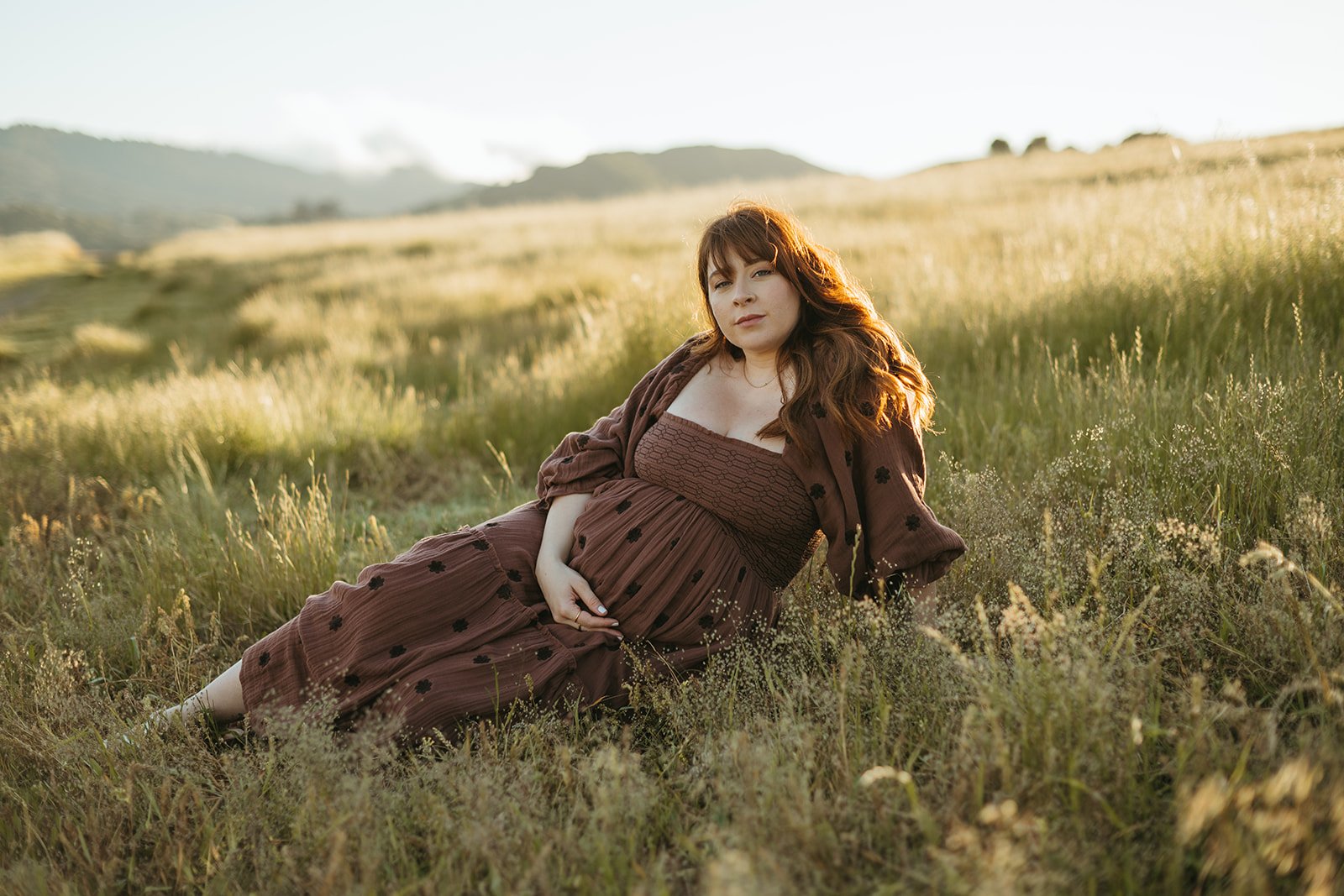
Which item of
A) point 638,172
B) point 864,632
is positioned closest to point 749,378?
point 864,632

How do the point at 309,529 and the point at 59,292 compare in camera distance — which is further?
the point at 59,292

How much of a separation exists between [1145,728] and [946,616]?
457mm

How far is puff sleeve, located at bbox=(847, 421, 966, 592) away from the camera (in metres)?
2.13

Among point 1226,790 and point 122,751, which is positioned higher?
point 1226,790

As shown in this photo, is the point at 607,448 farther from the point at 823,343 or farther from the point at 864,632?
the point at 864,632

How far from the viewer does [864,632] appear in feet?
7.21

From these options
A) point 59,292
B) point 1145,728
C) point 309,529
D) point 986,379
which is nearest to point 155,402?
point 309,529

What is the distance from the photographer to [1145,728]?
1.60 m

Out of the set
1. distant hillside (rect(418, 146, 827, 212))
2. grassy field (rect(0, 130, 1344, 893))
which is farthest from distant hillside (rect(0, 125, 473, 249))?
grassy field (rect(0, 130, 1344, 893))

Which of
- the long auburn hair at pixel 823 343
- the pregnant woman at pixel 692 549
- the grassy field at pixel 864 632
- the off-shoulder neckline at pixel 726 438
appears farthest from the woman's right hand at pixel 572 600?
the long auburn hair at pixel 823 343

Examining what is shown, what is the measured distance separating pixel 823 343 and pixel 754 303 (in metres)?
0.23

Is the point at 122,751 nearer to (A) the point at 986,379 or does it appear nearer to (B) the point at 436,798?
(B) the point at 436,798

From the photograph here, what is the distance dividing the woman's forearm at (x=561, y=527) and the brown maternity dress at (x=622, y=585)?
7cm

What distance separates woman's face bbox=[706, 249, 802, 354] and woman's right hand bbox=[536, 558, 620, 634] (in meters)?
0.82
